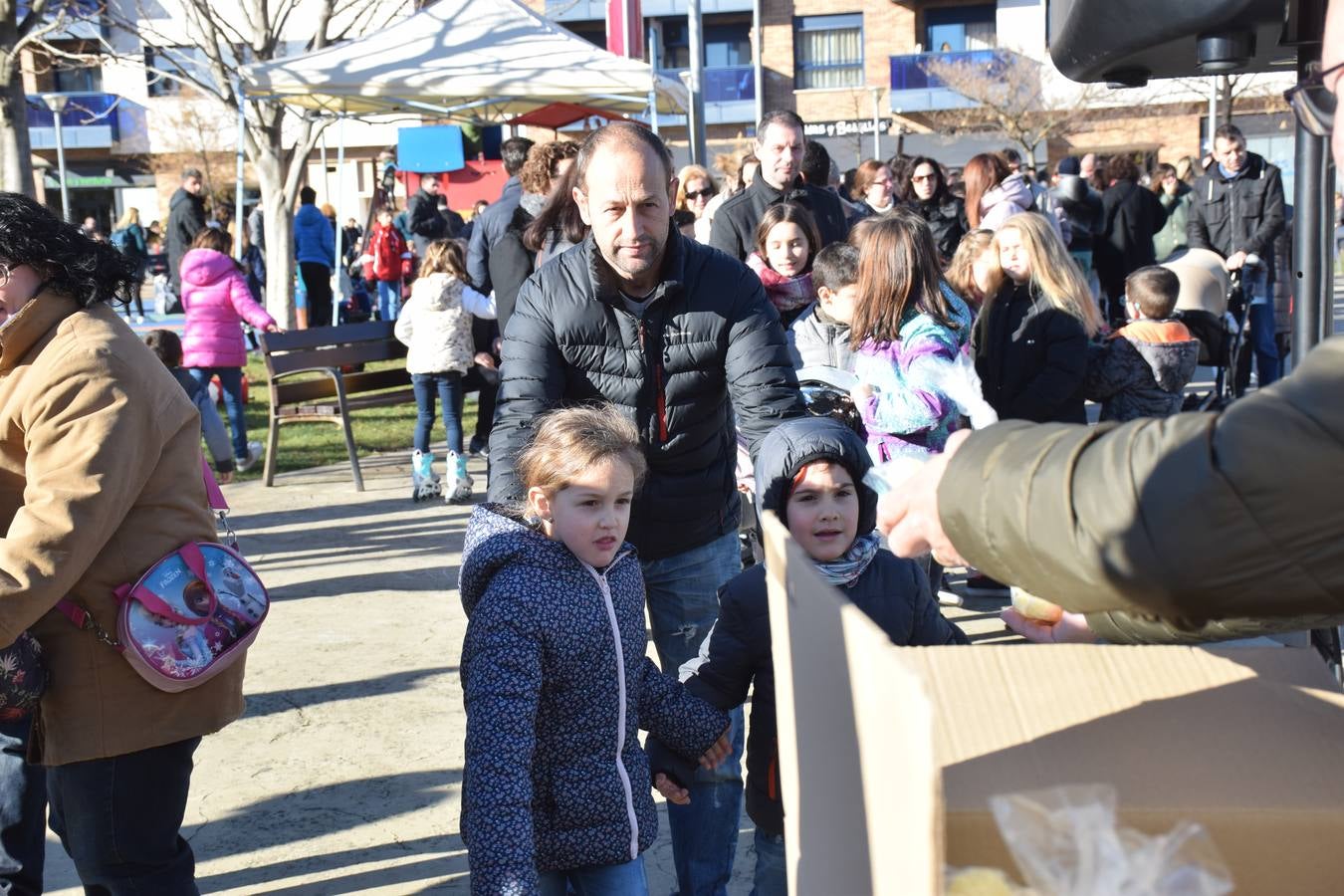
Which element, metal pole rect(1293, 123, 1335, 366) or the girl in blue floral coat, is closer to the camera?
the girl in blue floral coat

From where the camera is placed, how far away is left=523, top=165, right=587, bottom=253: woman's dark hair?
3.75m

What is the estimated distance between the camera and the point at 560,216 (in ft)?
13.1

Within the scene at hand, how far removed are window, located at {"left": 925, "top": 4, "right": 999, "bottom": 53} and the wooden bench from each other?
1388 inches

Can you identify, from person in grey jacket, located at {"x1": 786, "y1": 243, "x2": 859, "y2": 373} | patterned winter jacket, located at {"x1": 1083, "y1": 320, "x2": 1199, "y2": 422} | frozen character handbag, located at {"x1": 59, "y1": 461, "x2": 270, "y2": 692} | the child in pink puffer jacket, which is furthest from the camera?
the child in pink puffer jacket

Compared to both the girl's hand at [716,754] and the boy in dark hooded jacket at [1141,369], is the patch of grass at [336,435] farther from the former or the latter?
the girl's hand at [716,754]

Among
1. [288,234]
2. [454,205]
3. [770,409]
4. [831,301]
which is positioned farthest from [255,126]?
[770,409]

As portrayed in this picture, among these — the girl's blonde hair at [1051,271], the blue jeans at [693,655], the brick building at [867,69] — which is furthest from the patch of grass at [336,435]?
the brick building at [867,69]

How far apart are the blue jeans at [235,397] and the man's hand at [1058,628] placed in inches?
289

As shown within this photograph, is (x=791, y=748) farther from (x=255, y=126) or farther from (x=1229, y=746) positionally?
(x=255, y=126)

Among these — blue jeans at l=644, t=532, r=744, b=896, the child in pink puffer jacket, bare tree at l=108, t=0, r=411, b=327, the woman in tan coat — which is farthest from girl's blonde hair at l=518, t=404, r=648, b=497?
bare tree at l=108, t=0, r=411, b=327

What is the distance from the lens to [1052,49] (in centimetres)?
315

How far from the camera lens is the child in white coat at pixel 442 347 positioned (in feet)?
28.7

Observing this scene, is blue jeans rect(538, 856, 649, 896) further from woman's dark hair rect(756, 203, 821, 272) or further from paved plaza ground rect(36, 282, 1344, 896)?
woman's dark hair rect(756, 203, 821, 272)

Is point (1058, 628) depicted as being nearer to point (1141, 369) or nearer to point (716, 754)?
point (716, 754)
